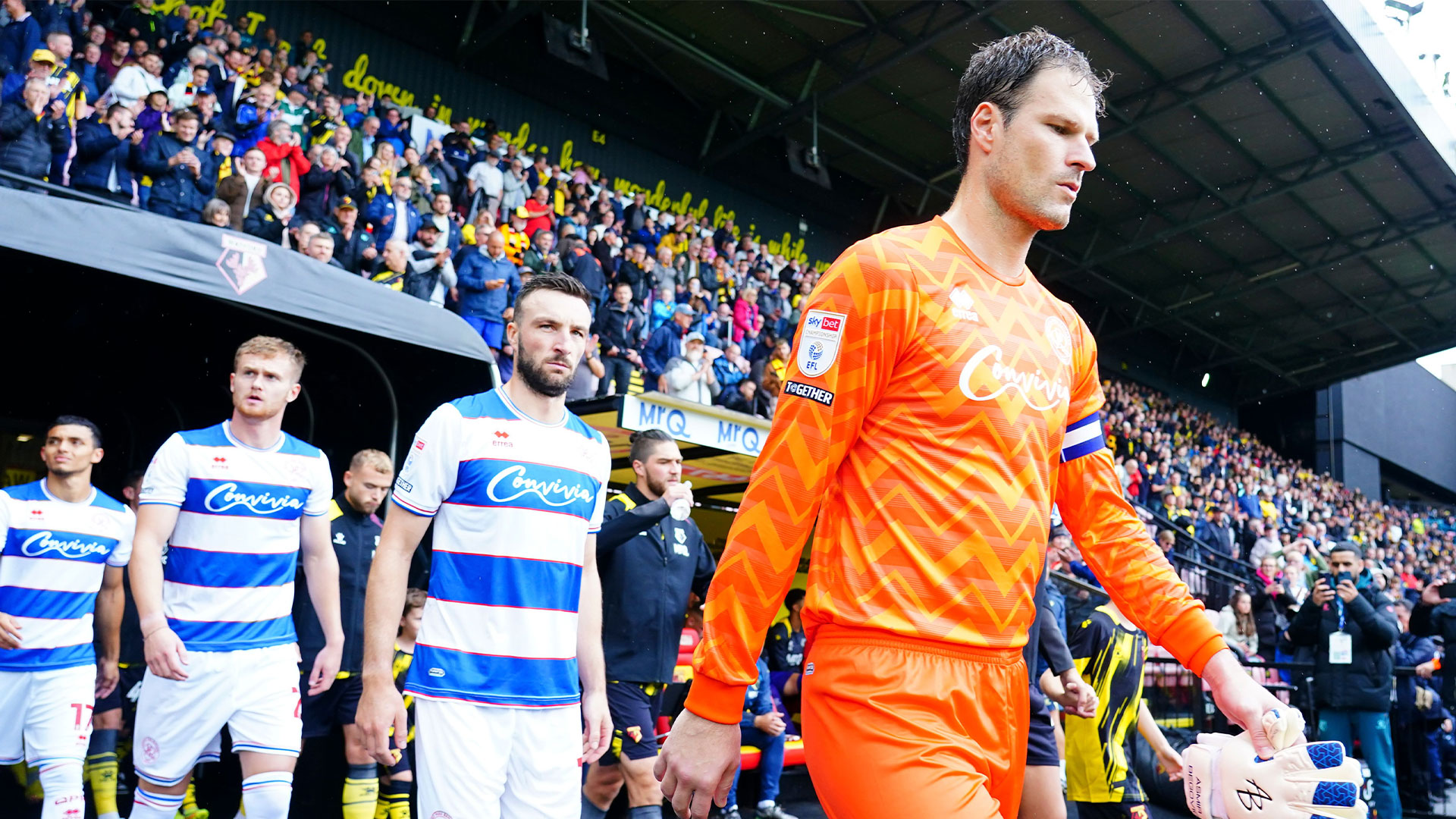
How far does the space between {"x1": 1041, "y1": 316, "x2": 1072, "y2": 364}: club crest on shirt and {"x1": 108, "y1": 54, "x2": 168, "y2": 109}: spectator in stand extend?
31.7 ft

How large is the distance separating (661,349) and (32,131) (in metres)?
6.57

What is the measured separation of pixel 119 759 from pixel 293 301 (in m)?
3.32

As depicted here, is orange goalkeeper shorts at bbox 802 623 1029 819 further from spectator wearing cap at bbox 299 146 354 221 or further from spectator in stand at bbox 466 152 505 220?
spectator in stand at bbox 466 152 505 220

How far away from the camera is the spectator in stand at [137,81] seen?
30.9 ft

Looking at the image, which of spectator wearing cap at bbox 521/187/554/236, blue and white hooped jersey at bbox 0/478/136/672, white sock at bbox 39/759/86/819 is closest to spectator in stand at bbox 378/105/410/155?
spectator wearing cap at bbox 521/187/554/236

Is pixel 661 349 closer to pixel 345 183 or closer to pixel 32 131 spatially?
pixel 345 183

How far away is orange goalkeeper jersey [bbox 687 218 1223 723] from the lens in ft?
6.04

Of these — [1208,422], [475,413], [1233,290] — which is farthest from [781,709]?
[1208,422]

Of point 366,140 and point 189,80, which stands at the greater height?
point 366,140

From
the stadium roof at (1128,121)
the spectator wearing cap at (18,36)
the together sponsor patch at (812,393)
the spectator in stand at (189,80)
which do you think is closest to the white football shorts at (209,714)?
the together sponsor patch at (812,393)

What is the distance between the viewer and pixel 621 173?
17875mm

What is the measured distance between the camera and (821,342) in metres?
1.96

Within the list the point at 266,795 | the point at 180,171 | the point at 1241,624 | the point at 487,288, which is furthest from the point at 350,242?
the point at 1241,624

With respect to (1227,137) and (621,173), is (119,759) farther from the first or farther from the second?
(1227,137)
